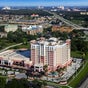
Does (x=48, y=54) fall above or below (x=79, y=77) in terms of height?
above

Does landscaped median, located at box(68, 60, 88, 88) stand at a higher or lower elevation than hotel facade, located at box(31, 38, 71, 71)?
lower

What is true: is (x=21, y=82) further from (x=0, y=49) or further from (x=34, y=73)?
(x=0, y=49)

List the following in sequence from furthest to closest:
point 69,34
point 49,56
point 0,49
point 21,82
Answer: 1. point 69,34
2. point 0,49
3. point 49,56
4. point 21,82

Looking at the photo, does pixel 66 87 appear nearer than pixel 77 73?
Yes

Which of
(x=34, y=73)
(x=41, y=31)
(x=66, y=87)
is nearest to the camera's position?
(x=66, y=87)

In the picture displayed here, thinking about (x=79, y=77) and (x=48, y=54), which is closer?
(x=79, y=77)

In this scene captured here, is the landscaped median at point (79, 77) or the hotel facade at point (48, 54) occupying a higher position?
the hotel facade at point (48, 54)

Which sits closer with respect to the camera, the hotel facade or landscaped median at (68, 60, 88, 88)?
landscaped median at (68, 60, 88, 88)

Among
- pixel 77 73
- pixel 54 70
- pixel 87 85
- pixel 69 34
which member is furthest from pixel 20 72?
pixel 69 34
